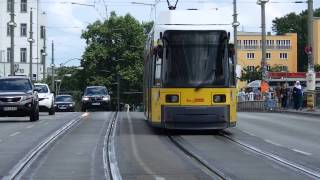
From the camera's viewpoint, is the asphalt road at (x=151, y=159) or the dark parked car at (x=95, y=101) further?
the dark parked car at (x=95, y=101)

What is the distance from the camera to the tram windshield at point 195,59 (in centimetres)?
2103

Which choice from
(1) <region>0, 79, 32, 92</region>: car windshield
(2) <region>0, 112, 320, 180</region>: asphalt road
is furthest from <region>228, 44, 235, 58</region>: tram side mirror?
(1) <region>0, 79, 32, 92</region>: car windshield

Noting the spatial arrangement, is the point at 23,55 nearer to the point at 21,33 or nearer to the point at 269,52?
the point at 21,33

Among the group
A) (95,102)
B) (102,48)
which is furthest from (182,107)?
(102,48)

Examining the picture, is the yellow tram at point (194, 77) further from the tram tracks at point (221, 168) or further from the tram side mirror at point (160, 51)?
the tram tracks at point (221, 168)

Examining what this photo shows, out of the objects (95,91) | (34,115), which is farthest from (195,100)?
(95,91)

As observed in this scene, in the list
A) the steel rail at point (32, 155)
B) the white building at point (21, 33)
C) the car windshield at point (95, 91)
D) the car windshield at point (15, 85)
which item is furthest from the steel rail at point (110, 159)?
the white building at point (21, 33)

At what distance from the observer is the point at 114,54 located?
9700 cm

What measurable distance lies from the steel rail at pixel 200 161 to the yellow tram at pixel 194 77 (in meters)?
0.99

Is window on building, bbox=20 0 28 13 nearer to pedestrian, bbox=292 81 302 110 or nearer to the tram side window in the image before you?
pedestrian, bbox=292 81 302 110

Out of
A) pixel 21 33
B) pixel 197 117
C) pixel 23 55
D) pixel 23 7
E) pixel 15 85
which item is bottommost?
pixel 197 117

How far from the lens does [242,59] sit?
15675 centimetres

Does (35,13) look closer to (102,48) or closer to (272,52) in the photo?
(102,48)

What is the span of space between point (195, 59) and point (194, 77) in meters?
0.54
